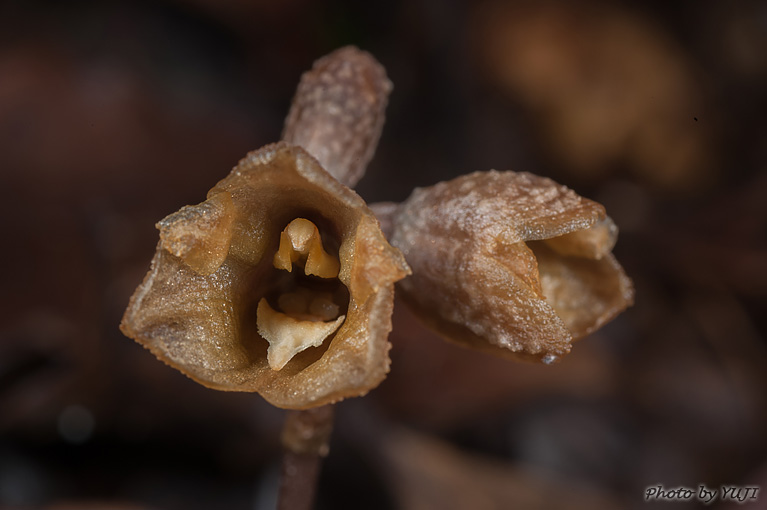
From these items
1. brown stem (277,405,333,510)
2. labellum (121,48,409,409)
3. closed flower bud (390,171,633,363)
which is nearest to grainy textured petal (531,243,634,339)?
closed flower bud (390,171,633,363)

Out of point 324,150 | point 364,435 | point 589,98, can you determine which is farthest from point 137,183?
point 589,98

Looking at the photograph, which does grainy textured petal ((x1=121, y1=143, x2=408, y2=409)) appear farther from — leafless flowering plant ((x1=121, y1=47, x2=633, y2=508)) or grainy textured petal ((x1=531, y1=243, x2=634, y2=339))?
grainy textured petal ((x1=531, y1=243, x2=634, y2=339))

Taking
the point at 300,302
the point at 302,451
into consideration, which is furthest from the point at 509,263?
the point at 302,451

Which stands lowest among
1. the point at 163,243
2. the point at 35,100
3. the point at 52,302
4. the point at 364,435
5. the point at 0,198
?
the point at 364,435

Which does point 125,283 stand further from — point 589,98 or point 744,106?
point 744,106

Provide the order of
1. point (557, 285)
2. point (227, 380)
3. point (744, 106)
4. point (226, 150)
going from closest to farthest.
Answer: point (227, 380)
point (557, 285)
point (226, 150)
point (744, 106)

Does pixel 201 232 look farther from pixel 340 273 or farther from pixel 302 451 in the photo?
pixel 302 451
